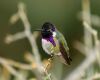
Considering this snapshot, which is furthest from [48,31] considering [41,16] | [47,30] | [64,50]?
[41,16]

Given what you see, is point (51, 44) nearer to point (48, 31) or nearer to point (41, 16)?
point (48, 31)

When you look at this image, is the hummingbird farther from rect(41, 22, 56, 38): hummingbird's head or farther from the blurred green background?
the blurred green background

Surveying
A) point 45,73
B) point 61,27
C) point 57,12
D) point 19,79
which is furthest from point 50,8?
point 45,73

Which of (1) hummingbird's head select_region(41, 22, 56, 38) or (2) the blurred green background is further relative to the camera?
(2) the blurred green background

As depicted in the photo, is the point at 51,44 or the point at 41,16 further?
the point at 41,16

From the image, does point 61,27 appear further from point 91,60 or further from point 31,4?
point 91,60

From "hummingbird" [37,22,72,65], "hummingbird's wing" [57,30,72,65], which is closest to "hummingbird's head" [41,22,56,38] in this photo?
"hummingbird" [37,22,72,65]

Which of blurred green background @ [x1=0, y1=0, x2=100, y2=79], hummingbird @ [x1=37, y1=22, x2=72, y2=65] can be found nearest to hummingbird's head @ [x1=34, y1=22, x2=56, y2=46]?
hummingbird @ [x1=37, y1=22, x2=72, y2=65]

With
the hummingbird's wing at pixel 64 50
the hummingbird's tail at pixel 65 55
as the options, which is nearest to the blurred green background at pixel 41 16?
the hummingbird's wing at pixel 64 50

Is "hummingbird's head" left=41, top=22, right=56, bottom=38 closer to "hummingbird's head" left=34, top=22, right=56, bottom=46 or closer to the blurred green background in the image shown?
"hummingbird's head" left=34, top=22, right=56, bottom=46

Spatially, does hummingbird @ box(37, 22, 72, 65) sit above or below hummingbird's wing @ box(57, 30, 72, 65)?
above

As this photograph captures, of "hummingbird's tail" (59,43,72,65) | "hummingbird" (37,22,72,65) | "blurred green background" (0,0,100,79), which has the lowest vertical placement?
"blurred green background" (0,0,100,79)

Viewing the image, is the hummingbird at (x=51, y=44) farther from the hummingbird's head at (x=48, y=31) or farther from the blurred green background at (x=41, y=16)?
the blurred green background at (x=41, y=16)
